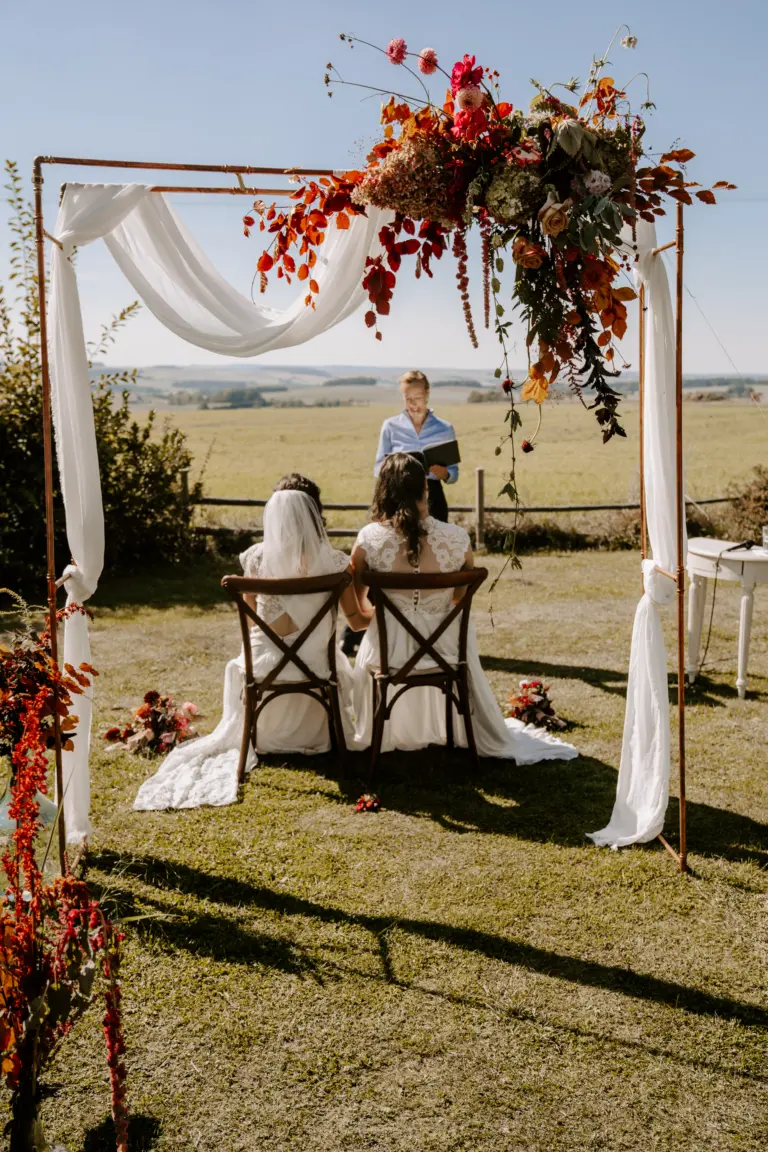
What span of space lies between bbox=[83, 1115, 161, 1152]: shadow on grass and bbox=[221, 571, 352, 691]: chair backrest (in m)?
2.34

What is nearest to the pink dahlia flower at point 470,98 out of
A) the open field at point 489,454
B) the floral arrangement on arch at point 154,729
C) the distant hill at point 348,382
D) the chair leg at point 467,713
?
the chair leg at point 467,713

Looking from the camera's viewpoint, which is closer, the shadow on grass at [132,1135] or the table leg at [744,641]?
the shadow on grass at [132,1135]

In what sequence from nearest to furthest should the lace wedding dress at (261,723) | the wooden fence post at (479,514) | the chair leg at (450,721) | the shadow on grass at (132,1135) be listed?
the shadow on grass at (132,1135), the lace wedding dress at (261,723), the chair leg at (450,721), the wooden fence post at (479,514)

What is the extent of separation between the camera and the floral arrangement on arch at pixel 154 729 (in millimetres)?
5211

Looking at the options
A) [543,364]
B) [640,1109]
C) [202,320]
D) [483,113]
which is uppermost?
[483,113]

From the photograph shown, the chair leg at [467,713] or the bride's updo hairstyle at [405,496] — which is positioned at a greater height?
the bride's updo hairstyle at [405,496]

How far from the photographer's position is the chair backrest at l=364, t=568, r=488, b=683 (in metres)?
4.49

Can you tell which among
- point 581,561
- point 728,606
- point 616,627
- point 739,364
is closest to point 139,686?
point 616,627

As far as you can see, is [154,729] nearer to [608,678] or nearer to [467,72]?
[608,678]

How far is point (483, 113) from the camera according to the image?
10.3ft

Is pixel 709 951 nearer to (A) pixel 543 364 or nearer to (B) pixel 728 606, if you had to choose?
(A) pixel 543 364

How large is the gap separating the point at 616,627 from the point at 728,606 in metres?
1.31

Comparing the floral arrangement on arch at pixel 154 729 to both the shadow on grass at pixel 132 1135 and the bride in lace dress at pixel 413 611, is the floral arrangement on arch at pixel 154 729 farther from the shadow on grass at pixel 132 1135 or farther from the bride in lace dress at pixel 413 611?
the shadow on grass at pixel 132 1135

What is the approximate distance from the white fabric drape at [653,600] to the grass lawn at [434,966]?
0.20 metres
